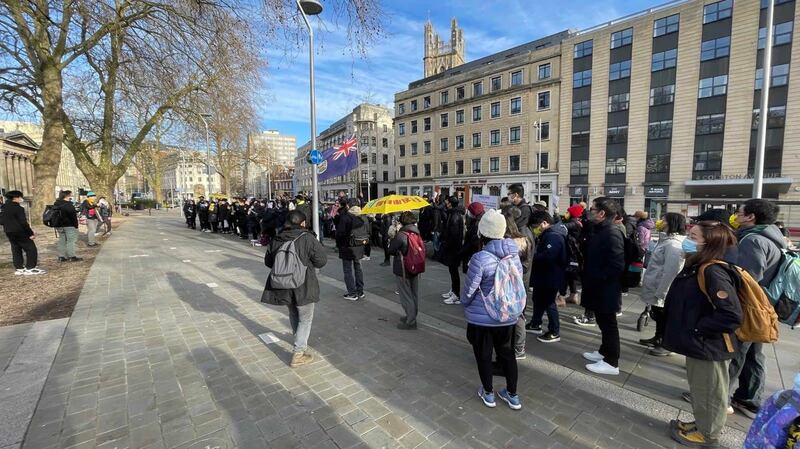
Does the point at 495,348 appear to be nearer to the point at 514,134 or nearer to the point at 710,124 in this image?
the point at 710,124

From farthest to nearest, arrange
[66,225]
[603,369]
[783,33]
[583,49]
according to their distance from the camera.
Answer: [583,49] < [783,33] < [66,225] < [603,369]

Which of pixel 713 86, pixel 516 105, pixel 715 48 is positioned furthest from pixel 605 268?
pixel 516 105

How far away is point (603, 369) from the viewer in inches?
147

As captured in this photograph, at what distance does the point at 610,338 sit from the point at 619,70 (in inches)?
1486

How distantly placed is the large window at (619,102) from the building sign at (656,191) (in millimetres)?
7804

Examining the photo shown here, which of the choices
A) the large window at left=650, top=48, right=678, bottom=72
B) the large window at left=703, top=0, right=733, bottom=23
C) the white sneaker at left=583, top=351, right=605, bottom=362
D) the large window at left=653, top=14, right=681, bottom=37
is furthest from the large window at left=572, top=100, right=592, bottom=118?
the white sneaker at left=583, top=351, right=605, bottom=362

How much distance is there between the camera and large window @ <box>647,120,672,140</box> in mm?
30378

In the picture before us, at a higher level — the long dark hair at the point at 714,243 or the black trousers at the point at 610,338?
the long dark hair at the point at 714,243

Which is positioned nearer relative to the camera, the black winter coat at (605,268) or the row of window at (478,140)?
the black winter coat at (605,268)

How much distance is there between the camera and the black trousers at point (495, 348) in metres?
3.01

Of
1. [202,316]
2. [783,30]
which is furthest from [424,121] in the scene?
[202,316]

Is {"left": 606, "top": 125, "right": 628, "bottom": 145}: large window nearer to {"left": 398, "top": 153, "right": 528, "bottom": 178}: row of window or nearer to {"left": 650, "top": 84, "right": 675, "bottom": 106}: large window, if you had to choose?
{"left": 650, "top": 84, "right": 675, "bottom": 106}: large window

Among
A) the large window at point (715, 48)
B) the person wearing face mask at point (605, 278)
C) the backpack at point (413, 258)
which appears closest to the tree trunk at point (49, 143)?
the backpack at point (413, 258)

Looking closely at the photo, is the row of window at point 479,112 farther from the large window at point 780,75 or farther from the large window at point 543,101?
the large window at point 780,75
